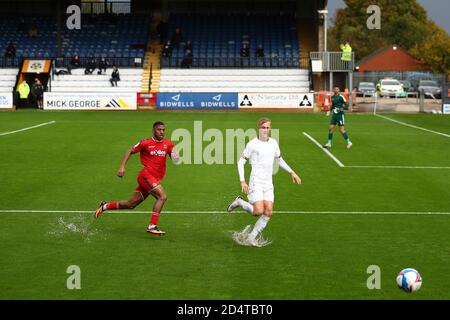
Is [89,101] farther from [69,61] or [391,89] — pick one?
[391,89]

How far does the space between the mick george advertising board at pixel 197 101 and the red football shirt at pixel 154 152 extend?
37087 mm

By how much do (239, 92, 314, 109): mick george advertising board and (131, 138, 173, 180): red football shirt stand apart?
1453 inches

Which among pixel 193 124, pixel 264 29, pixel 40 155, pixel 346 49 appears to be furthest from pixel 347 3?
pixel 40 155

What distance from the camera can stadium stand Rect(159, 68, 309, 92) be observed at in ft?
180

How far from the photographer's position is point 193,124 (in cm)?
3875

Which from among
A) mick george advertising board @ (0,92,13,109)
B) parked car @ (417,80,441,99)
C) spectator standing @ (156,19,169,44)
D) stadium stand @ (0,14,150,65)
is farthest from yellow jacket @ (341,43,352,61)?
parked car @ (417,80,441,99)

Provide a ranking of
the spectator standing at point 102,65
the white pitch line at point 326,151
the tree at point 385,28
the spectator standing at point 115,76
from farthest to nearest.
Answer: the tree at point 385,28 → the spectator standing at point 102,65 → the spectator standing at point 115,76 → the white pitch line at point 326,151

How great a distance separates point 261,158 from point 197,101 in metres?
38.4

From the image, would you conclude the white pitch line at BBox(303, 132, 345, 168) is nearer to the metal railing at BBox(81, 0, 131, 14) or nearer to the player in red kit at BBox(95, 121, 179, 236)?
the player in red kit at BBox(95, 121, 179, 236)

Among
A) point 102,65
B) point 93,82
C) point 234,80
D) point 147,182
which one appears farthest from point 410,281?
point 102,65

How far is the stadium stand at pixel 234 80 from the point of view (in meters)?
54.9

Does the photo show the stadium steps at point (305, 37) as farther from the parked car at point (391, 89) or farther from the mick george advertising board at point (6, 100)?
the mick george advertising board at point (6, 100)

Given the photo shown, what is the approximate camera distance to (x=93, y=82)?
55.7 m

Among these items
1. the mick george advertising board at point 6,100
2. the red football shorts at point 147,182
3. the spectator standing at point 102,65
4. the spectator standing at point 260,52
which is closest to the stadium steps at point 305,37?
the spectator standing at point 260,52
